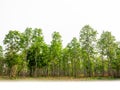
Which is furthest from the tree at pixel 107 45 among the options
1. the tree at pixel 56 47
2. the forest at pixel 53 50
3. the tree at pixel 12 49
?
the tree at pixel 12 49

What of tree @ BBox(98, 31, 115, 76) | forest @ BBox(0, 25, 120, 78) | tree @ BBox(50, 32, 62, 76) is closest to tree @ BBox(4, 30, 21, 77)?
forest @ BBox(0, 25, 120, 78)

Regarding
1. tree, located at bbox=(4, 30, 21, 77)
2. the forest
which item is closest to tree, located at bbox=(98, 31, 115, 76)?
the forest

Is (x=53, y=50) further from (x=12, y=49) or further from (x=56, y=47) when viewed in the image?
(x=12, y=49)

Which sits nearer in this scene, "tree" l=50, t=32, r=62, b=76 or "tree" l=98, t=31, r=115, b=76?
"tree" l=98, t=31, r=115, b=76

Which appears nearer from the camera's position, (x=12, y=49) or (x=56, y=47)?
(x=12, y=49)

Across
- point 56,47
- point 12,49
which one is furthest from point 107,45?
point 12,49

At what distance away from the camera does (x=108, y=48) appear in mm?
41875

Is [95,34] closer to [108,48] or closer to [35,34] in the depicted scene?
[108,48]

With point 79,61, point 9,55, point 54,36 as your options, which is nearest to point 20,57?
point 9,55

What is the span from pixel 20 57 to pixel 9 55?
229cm

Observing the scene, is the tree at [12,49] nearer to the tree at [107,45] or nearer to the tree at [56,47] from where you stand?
the tree at [56,47]

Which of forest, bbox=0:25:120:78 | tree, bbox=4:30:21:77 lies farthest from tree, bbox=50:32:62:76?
tree, bbox=4:30:21:77

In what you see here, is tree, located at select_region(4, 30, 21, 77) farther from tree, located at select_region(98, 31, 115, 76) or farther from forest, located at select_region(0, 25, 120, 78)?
tree, located at select_region(98, 31, 115, 76)

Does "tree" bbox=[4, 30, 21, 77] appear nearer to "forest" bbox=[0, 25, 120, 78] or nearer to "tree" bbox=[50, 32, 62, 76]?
"forest" bbox=[0, 25, 120, 78]
